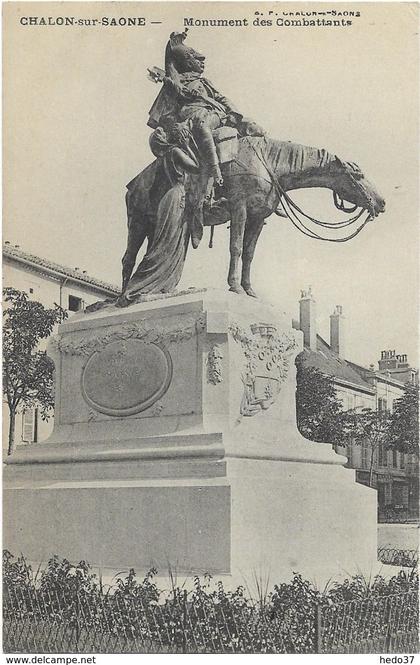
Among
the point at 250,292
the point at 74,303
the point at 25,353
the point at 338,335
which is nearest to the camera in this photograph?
the point at 250,292

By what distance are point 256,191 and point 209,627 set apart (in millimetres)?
5612

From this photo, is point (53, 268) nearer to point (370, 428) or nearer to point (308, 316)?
point (308, 316)

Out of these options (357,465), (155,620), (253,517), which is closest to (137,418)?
(253,517)

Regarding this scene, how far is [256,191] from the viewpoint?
11539 mm

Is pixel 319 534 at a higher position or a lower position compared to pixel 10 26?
lower

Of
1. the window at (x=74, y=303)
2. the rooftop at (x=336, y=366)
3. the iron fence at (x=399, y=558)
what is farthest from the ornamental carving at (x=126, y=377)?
the rooftop at (x=336, y=366)

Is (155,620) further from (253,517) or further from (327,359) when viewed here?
(327,359)

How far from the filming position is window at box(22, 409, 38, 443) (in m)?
27.9

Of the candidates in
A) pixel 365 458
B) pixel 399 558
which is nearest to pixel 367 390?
pixel 365 458

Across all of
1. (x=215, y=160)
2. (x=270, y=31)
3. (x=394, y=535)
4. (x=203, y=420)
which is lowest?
(x=394, y=535)

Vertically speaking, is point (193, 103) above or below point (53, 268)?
below

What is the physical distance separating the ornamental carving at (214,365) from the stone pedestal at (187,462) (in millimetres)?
14

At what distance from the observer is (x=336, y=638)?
7.99m

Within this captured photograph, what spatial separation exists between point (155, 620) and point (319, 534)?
2869 mm
